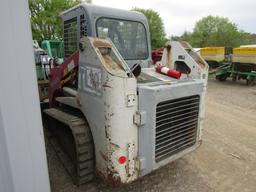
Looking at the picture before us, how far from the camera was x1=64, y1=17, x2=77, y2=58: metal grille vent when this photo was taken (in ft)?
8.97

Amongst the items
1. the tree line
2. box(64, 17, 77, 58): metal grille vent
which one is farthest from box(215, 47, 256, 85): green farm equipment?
box(64, 17, 77, 58): metal grille vent

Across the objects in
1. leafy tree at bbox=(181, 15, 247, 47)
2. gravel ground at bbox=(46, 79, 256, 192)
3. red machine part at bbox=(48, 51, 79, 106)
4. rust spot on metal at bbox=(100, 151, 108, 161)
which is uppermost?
leafy tree at bbox=(181, 15, 247, 47)

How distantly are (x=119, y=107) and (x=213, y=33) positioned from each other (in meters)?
34.9

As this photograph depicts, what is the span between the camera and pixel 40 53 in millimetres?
4516

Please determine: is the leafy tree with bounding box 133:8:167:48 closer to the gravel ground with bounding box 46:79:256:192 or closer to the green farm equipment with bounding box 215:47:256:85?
the green farm equipment with bounding box 215:47:256:85

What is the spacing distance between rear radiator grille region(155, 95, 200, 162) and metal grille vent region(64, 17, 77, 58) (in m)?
1.53

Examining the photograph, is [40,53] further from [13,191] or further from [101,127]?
[13,191]

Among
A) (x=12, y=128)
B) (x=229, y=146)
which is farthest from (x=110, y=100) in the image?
(x=229, y=146)

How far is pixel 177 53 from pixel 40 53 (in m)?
3.09

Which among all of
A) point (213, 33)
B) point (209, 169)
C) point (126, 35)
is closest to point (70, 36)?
point (126, 35)

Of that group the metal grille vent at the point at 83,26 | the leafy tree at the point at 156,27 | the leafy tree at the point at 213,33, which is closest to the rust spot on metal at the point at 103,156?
the metal grille vent at the point at 83,26

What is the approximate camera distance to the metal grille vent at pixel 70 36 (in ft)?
8.97

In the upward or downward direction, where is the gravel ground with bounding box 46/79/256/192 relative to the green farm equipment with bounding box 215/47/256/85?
downward

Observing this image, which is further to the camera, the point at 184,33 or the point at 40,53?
the point at 184,33
